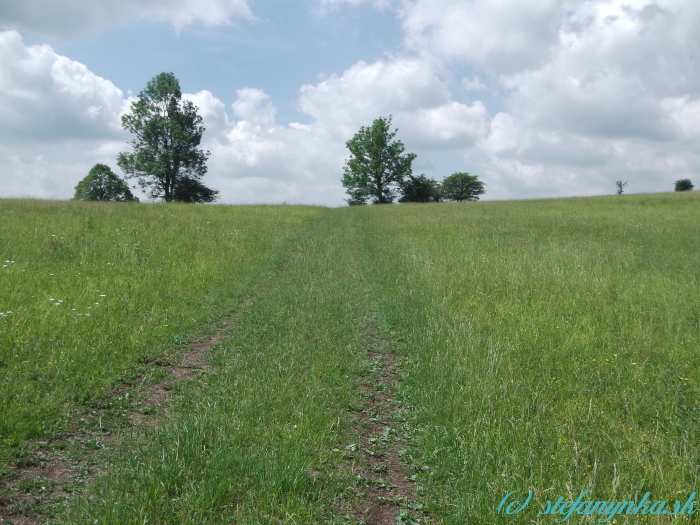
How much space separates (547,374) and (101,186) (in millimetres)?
68890

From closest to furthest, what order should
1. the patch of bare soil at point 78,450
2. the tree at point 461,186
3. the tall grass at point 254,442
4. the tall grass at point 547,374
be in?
the tall grass at point 254,442, the patch of bare soil at point 78,450, the tall grass at point 547,374, the tree at point 461,186

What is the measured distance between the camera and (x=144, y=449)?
15.7 ft

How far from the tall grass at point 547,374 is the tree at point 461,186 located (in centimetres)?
8645

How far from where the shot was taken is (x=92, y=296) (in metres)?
9.85

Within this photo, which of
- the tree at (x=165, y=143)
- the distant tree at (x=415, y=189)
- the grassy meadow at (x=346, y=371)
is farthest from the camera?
the distant tree at (x=415, y=189)

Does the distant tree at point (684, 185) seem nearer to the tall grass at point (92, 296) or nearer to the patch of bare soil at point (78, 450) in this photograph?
the tall grass at point (92, 296)

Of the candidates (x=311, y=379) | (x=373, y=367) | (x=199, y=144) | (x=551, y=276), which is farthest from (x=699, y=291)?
(x=199, y=144)

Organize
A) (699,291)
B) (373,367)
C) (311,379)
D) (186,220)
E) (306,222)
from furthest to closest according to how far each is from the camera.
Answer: (306,222)
(186,220)
(699,291)
(373,367)
(311,379)

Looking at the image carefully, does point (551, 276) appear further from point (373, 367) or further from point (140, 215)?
point (140, 215)

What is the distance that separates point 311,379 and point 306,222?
24.1 metres

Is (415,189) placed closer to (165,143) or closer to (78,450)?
→ (165,143)

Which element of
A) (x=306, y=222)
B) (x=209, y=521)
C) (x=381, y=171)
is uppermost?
(x=381, y=171)

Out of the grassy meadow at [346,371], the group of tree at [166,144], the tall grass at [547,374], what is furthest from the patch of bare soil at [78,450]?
the group of tree at [166,144]

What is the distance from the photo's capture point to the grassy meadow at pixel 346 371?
427 centimetres
